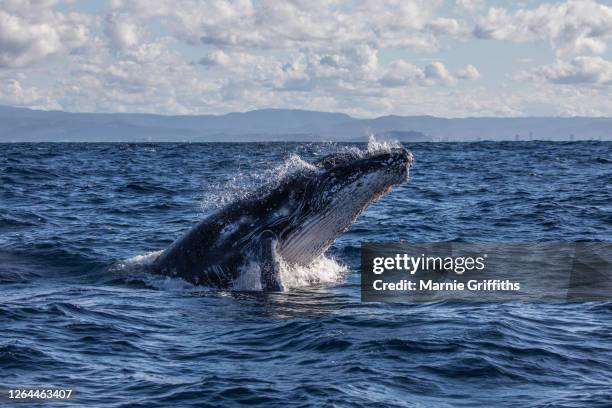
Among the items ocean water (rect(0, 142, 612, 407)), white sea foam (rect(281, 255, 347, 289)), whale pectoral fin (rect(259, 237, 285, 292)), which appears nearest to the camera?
ocean water (rect(0, 142, 612, 407))

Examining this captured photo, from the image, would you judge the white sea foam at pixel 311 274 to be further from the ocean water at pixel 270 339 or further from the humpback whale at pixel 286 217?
the humpback whale at pixel 286 217

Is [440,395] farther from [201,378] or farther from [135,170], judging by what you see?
[135,170]

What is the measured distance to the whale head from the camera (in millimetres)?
13141

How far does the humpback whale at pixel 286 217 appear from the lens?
13.1m

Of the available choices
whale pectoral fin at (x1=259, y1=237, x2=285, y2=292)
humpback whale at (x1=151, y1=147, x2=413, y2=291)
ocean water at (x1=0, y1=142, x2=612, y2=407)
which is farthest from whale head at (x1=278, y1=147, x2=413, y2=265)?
ocean water at (x1=0, y1=142, x2=612, y2=407)

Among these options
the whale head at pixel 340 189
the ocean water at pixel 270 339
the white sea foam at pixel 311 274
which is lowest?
the ocean water at pixel 270 339

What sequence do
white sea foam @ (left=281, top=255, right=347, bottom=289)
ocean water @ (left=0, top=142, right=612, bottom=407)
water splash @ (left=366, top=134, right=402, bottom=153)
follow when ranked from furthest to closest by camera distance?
white sea foam @ (left=281, top=255, right=347, bottom=289) → water splash @ (left=366, top=134, right=402, bottom=153) → ocean water @ (left=0, top=142, right=612, bottom=407)

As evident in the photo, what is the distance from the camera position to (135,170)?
49.1 meters

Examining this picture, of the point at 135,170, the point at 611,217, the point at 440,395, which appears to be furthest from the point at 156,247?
the point at 135,170

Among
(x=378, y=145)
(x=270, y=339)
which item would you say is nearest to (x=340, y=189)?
(x=378, y=145)

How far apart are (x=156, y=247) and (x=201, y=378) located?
33.1 ft

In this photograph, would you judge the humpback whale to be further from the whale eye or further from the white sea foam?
the white sea foam

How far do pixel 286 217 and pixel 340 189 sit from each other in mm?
973

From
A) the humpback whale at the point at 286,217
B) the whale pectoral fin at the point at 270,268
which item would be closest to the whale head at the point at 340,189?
the humpback whale at the point at 286,217
